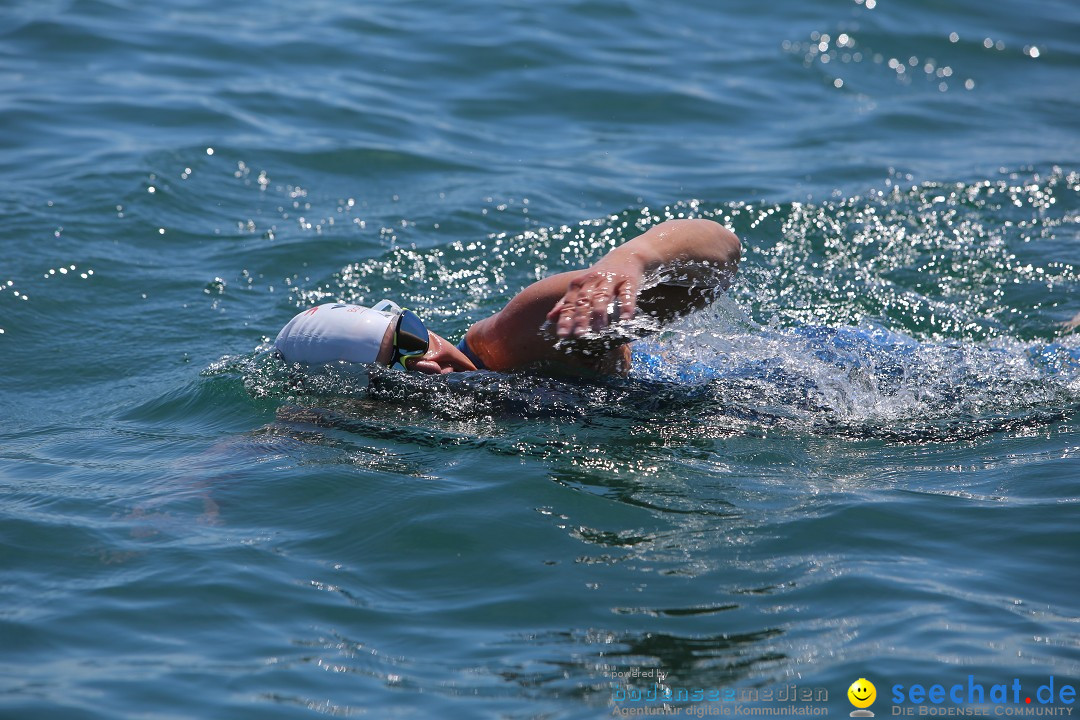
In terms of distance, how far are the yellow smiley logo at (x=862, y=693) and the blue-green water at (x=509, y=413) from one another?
0.03m

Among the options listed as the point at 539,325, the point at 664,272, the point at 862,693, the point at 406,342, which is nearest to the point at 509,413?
the point at 539,325

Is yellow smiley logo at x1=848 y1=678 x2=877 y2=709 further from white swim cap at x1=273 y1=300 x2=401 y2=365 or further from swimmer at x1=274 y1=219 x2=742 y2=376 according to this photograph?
white swim cap at x1=273 y1=300 x2=401 y2=365

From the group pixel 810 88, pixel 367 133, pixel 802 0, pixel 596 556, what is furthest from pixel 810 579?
pixel 802 0

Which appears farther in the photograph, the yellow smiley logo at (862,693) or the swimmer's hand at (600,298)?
the swimmer's hand at (600,298)

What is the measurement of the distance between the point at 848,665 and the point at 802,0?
513 inches

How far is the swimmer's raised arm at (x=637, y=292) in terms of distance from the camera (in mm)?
5180

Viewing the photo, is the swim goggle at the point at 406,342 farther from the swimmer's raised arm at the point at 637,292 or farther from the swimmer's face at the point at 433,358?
the swimmer's raised arm at the point at 637,292

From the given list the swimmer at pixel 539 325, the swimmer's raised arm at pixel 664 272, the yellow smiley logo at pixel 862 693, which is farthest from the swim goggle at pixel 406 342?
the yellow smiley logo at pixel 862 693

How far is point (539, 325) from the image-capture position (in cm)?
534

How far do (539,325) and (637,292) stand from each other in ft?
1.92

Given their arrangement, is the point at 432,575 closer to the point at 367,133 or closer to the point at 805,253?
the point at 805,253

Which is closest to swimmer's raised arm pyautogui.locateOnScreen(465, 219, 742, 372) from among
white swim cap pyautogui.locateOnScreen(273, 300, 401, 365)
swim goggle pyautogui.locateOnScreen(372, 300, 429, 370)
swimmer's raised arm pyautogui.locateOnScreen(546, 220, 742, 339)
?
swimmer's raised arm pyautogui.locateOnScreen(546, 220, 742, 339)

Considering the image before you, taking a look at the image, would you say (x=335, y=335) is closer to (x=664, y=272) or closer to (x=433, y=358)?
(x=433, y=358)

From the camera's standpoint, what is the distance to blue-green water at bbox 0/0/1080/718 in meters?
3.72
